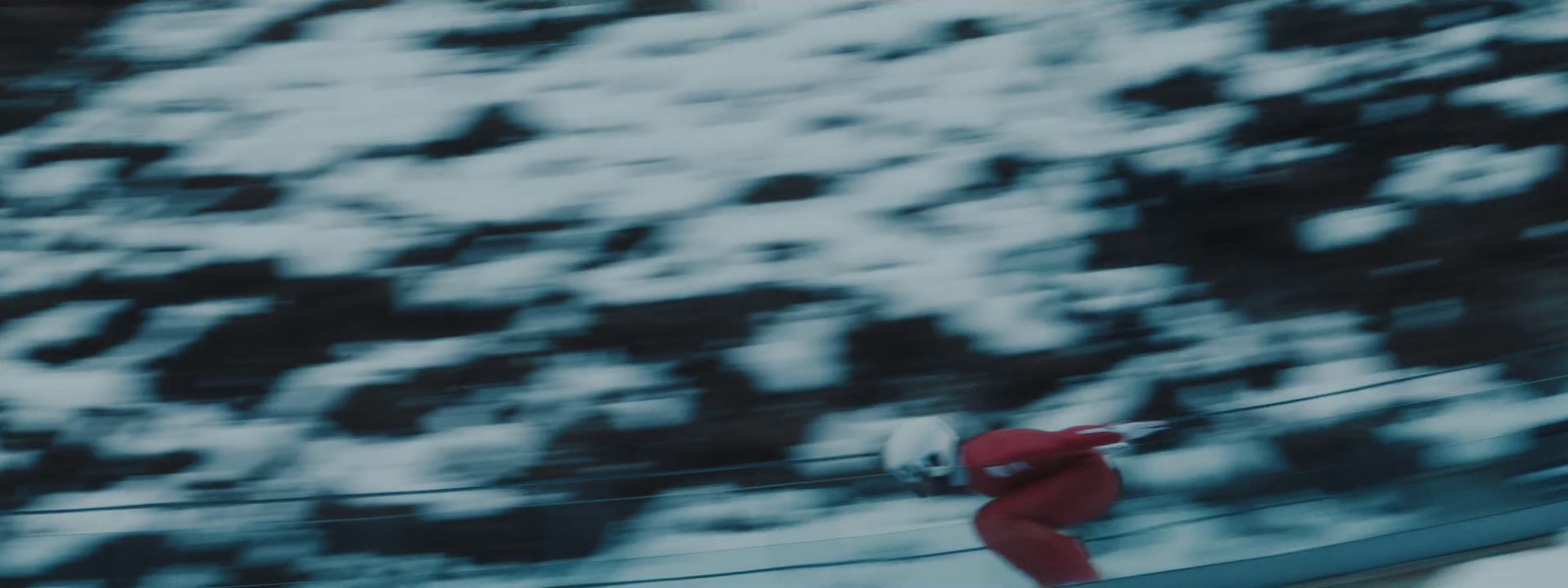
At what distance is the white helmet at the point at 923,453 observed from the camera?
3.25 m

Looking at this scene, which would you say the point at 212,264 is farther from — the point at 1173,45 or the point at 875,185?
the point at 1173,45

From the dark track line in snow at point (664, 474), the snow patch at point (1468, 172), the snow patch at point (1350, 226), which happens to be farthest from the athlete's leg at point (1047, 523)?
the snow patch at point (1468, 172)

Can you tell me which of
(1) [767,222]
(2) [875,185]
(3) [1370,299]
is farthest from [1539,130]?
(1) [767,222]

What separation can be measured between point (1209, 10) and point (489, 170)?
318 centimetres

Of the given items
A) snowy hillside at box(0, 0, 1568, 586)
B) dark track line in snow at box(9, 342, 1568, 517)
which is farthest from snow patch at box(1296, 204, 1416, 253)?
dark track line in snow at box(9, 342, 1568, 517)

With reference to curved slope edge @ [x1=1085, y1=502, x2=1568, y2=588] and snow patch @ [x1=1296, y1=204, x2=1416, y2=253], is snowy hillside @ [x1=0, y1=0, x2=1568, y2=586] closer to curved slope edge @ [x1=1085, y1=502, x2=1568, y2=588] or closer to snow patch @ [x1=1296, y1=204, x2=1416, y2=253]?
snow patch @ [x1=1296, y1=204, x2=1416, y2=253]

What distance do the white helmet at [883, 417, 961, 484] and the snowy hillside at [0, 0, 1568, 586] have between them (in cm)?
20

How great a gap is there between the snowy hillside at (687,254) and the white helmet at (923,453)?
20 cm

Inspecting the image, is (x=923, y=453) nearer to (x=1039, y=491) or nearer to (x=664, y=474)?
(x=1039, y=491)

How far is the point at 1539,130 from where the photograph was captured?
5879 millimetres

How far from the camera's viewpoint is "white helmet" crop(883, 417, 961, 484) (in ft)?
10.7

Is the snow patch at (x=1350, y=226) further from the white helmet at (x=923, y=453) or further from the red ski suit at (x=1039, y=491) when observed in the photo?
the white helmet at (x=923, y=453)

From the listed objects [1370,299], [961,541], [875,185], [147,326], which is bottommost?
[961,541]

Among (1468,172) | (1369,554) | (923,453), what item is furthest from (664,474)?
(1468,172)
